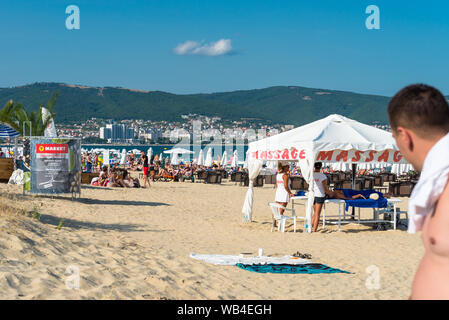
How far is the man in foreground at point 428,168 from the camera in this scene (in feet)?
4.49

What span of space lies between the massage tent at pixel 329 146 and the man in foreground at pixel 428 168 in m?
7.73

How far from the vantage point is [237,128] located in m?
152

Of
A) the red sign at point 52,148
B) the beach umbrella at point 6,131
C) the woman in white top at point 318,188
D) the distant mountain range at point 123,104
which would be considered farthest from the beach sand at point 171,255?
the distant mountain range at point 123,104

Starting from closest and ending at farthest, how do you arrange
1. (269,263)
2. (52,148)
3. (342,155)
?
(269,263) < (342,155) < (52,148)

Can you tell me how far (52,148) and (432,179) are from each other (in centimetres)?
1097

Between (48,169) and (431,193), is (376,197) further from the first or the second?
(431,193)

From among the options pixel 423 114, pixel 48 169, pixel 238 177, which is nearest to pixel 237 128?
pixel 238 177

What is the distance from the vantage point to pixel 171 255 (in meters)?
6.34

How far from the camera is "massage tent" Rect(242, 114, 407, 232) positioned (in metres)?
9.30

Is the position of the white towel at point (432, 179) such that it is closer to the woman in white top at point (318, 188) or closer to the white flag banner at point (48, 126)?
the woman in white top at point (318, 188)

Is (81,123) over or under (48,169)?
over

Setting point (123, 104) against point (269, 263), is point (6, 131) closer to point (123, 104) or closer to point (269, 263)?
point (269, 263)

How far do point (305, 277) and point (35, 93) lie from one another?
170632 mm

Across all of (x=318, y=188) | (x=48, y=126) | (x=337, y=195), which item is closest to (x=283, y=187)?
(x=318, y=188)
